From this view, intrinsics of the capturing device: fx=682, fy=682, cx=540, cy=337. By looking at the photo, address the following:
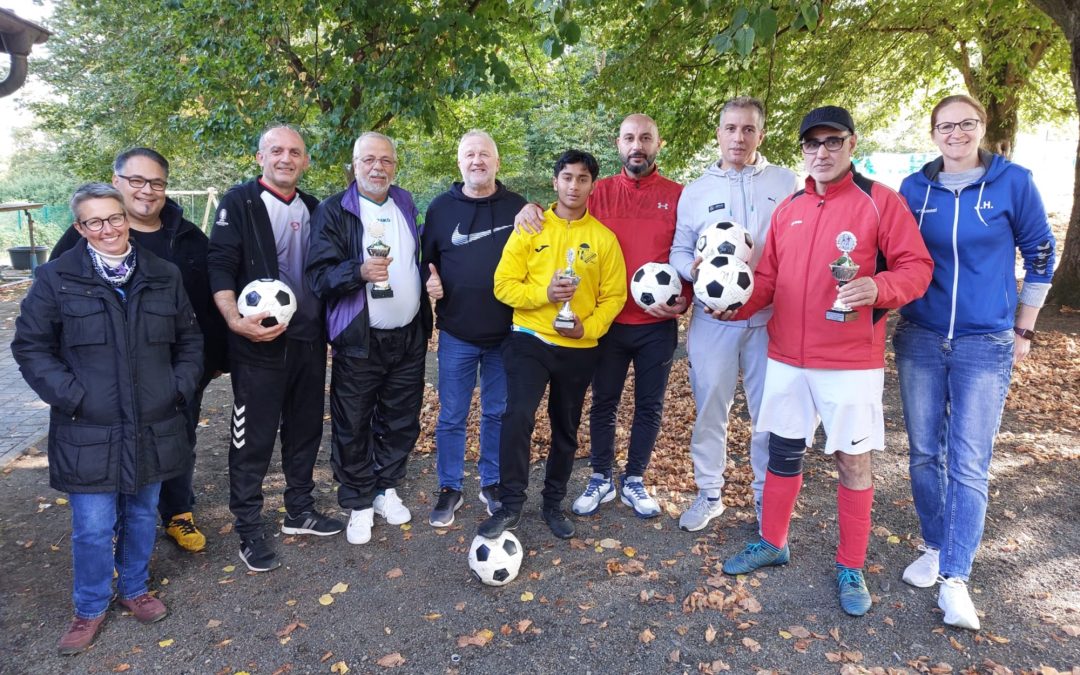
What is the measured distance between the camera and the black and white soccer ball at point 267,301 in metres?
3.86

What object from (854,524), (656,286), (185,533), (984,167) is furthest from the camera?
(185,533)

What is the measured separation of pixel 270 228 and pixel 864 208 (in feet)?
11.1

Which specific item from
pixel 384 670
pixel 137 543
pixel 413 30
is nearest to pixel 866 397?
pixel 384 670

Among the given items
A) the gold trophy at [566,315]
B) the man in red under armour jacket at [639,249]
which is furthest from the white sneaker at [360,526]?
the gold trophy at [566,315]

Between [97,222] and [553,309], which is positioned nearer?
[97,222]

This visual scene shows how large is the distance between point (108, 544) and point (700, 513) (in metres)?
3.50

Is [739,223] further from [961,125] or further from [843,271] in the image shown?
[961,125]

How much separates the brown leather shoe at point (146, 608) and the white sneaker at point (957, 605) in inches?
163

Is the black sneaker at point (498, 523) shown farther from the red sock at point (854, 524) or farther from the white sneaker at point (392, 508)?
the red sock at point (854, 524)

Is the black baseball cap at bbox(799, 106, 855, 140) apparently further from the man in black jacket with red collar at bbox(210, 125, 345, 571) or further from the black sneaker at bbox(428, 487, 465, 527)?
the black sneaker at bbox(428, 487, 465, 527)

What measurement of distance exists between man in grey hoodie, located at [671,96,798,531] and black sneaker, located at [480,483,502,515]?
152cm

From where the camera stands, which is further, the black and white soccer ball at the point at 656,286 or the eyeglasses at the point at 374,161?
the eyeglasses at the point at 374,161

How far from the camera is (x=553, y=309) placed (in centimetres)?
424

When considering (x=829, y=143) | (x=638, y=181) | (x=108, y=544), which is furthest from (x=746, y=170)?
(x=108, y=544)
